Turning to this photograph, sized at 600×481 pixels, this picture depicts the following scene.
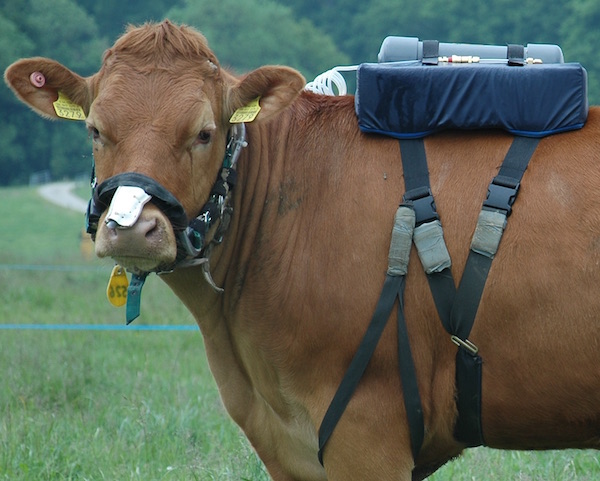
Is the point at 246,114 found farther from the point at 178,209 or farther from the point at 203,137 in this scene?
the point at 178,209

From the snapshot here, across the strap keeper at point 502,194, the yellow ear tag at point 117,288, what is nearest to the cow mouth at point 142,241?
the yellow ear tag at point 117,288

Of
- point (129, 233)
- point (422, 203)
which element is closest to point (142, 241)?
point (129, 233)

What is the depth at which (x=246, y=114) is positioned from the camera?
144 inches

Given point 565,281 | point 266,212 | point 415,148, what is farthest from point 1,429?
point 565,281

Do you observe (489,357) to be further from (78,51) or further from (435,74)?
(78,51)

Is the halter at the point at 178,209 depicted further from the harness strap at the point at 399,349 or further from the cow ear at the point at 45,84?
the harness strap at the point at 399,349

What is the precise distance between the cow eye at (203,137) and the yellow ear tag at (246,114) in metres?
0.14

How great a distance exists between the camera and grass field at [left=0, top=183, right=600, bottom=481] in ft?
17.5

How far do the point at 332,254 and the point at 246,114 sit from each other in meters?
0.65

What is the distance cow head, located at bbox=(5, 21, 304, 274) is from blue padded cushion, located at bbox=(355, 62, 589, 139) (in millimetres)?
409

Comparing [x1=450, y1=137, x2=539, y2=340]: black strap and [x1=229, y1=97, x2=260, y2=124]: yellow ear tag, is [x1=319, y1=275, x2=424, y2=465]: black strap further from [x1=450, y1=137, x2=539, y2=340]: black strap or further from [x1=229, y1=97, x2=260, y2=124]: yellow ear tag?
[x1=229, y1=97, x2=260, y2=124]: yellow ear tag

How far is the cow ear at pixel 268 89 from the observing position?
3.64m

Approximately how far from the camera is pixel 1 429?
573cm

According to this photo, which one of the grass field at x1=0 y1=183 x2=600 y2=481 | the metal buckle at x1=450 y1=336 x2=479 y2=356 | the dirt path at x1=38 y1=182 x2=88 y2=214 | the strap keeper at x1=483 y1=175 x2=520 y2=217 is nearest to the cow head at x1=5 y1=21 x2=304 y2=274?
the grass field at x1=0 y1=183 x2=600 y2=481
